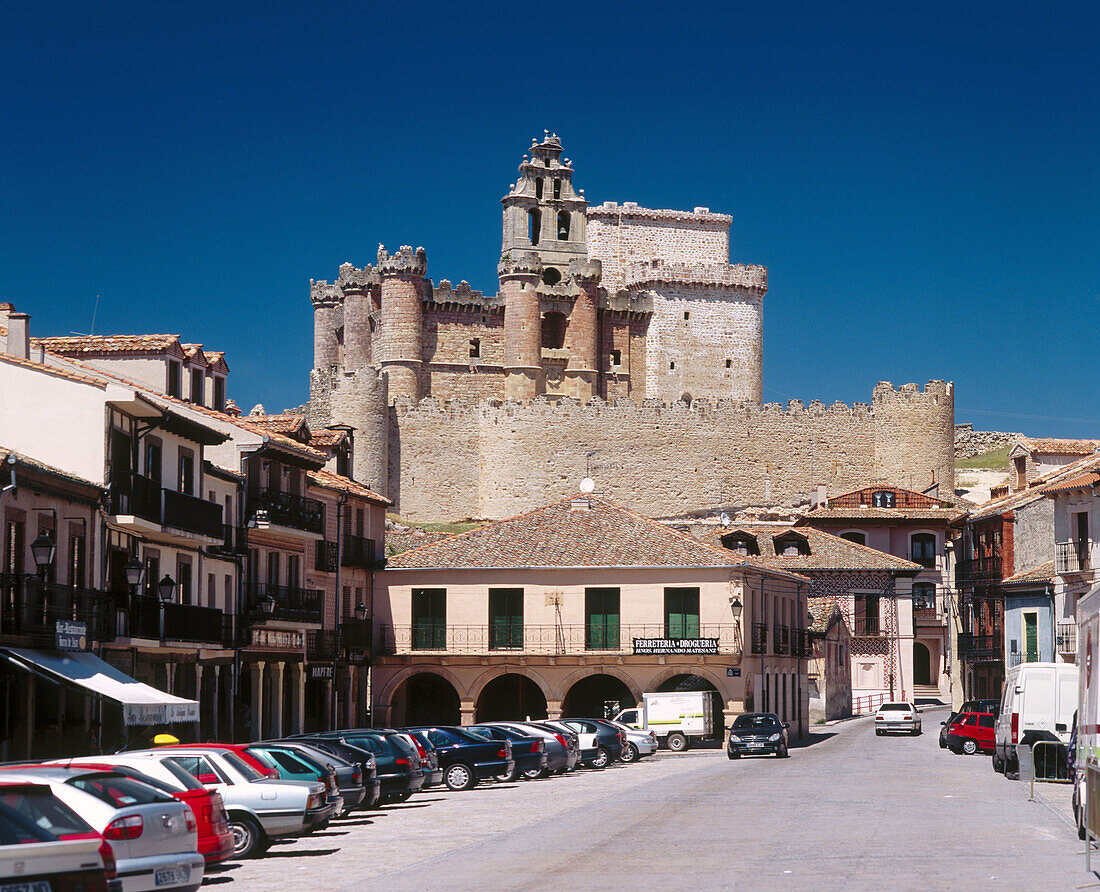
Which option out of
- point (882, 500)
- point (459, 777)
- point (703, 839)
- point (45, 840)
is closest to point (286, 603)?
point (459, 777)

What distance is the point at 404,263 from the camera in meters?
93.9

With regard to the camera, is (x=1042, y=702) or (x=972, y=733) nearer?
(x=1042, y=702)

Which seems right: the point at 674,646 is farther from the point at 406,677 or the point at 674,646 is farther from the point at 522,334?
the point at 522,334

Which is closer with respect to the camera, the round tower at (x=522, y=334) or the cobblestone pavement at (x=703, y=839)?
the cobblestone pavement at (x=703, y=839)

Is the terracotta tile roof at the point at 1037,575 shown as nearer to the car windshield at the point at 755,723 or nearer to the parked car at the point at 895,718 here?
the parked car at the point at 895,718

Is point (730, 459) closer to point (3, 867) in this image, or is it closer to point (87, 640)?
point (87, 640)

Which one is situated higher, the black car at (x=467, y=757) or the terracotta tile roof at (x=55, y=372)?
the terracotta tile roof at (x=55, y=372)

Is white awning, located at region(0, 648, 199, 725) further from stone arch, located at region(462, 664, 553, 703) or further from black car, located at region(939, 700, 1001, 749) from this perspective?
black car, located at region(939, 700, 1001, 749)

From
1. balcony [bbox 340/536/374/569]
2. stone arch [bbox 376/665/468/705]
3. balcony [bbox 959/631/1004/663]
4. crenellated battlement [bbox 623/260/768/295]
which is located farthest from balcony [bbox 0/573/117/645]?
crenellated battlement [bbox 623/260/768/295]

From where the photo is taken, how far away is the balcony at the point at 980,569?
59156 mm

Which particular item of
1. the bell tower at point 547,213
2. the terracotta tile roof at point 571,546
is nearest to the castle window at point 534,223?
the bell tower at point 547,213

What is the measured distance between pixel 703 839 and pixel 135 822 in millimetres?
8325

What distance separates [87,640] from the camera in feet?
94.9

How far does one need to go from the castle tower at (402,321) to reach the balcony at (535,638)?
4292 centimetres
